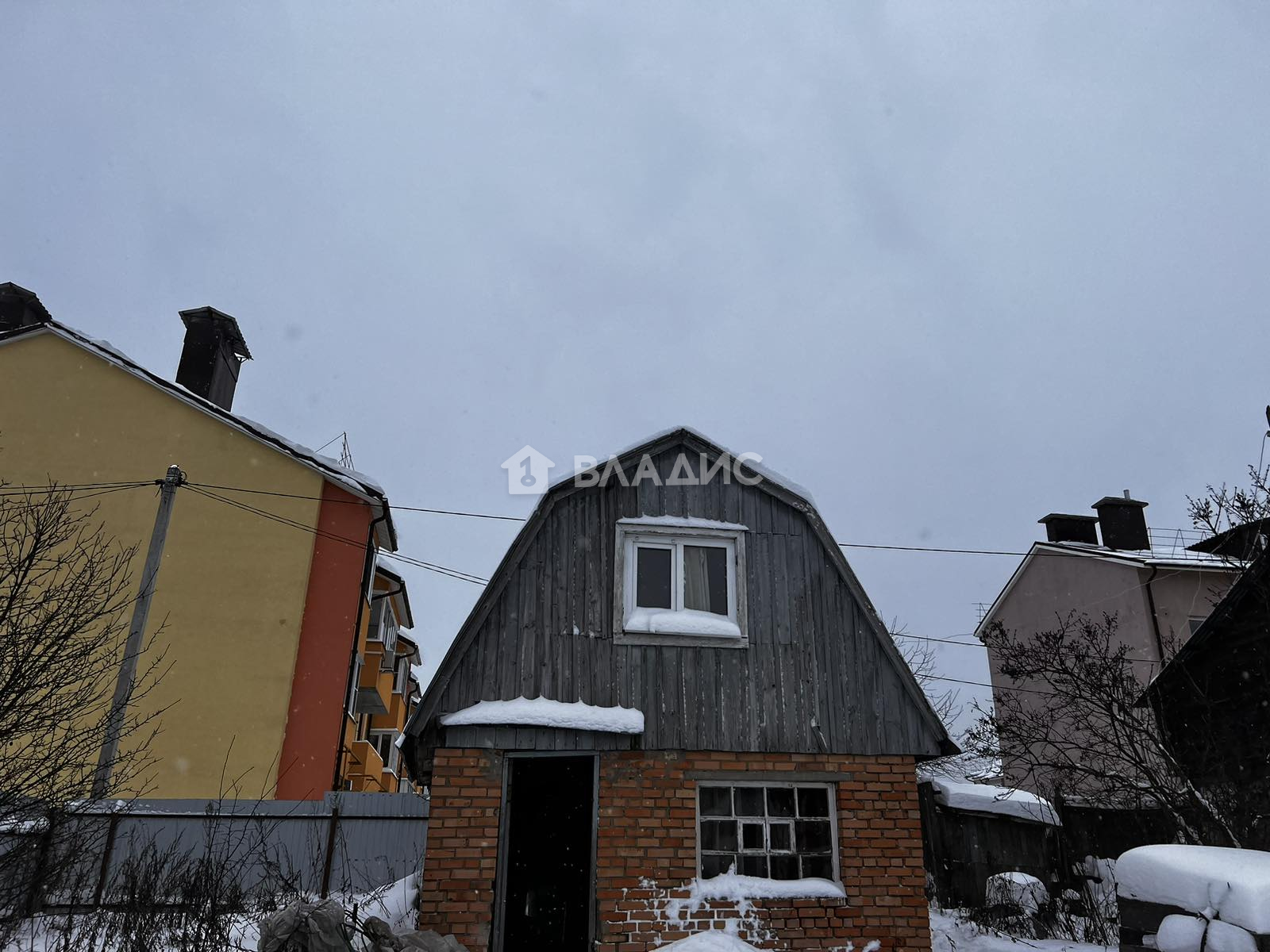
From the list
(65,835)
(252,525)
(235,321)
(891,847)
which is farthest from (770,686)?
(235,321)

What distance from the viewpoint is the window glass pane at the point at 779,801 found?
28.3 ft

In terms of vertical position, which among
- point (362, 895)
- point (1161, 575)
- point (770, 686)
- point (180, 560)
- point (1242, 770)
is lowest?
point (362, 895)

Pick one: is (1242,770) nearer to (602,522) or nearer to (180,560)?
(602,522)

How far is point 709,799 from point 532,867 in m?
3.12

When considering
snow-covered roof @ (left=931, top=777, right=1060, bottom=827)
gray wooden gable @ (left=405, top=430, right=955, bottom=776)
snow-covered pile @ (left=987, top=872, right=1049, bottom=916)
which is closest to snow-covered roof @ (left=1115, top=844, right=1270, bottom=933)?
gray wooden gable @ (left=405, top=430, right=955, bottom=776)

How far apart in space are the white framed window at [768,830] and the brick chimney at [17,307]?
714 inches

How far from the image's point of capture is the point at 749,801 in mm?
8617

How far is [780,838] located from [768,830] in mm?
139

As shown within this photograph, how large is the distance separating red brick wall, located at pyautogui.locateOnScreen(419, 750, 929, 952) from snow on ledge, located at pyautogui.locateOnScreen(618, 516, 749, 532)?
2.34m

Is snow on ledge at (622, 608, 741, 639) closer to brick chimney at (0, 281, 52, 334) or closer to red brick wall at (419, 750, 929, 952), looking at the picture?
red brick wall at (419, 750, 929, 952)

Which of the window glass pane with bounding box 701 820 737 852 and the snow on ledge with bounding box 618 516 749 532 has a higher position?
the snow on ledge with bounding box 618 516 749 532

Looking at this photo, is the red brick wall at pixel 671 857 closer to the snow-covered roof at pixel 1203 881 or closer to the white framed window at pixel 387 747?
the snow-covered roof at pixel 1203 881

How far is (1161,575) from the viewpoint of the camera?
20953 mm

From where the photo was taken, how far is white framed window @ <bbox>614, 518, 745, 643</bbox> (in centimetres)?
900
